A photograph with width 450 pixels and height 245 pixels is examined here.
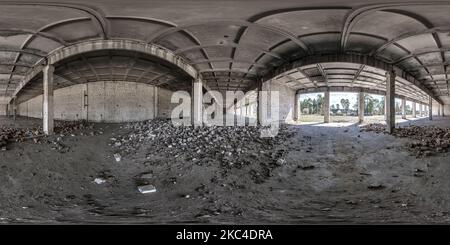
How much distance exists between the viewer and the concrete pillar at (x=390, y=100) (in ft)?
20.1

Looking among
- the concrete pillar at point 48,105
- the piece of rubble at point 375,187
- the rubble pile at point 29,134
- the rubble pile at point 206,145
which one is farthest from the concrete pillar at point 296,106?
the concrete pillar at point 48,105

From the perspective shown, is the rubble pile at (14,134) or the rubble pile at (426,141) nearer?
the rubble pile at (426,141)

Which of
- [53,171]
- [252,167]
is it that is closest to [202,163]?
[252,167]

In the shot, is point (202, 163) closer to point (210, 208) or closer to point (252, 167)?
point (252, 167)

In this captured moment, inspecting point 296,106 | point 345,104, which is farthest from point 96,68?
point 345,104

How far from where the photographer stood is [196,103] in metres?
7.28

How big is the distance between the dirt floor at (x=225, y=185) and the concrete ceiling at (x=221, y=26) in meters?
1.92

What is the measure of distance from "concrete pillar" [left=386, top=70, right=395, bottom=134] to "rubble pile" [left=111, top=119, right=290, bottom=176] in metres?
2.71

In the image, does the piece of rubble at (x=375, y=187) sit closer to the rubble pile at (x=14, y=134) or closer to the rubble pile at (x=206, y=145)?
the rubble pile at (x=206, y=145)

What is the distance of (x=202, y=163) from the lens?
4.94 metres

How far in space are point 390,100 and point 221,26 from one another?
5.63 meters

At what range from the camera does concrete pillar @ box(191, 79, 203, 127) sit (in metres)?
6.98

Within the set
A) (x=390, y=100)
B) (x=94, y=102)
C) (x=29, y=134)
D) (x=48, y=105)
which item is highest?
(x=390, y=100)

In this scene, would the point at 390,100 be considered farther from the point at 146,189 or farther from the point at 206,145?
the point at 146,189
